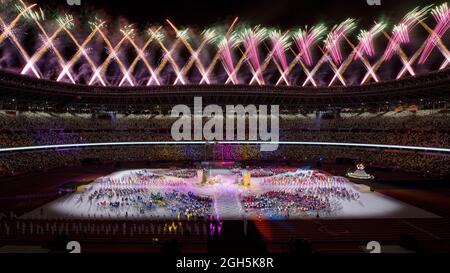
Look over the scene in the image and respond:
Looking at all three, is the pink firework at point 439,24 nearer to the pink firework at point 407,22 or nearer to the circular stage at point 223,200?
the pink firework at point 407,22

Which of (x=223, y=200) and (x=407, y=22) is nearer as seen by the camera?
(x=223, y=200)

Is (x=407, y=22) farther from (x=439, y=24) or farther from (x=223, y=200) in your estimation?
(x=223, y=200)

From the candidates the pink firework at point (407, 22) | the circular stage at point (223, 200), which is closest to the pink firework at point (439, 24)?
the pink firework at point (407, 22)

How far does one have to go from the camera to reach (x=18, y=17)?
134 ft

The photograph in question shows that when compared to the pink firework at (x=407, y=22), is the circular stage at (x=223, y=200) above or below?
below

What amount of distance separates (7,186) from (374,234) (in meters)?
39.0

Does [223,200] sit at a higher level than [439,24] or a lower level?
lower

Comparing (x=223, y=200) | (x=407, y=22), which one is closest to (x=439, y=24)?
(x=407, y=22)

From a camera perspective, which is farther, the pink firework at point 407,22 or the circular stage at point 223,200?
the pink firework at point 407,22

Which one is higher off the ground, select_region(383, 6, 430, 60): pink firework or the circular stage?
select_region(383, 6, 430, 60): pink firework

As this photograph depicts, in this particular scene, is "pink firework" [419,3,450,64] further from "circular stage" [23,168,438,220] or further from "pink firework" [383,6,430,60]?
"circular stage" [23,168,438,220]

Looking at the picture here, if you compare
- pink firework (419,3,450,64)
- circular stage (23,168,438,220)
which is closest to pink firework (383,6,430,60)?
pink firework (419,3,450,64)
